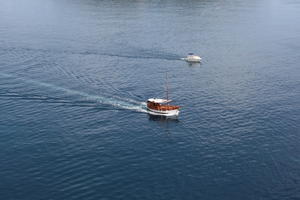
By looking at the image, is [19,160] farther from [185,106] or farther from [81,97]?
[185,106]

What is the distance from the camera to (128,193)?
363 ft

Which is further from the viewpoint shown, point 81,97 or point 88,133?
point 81,97

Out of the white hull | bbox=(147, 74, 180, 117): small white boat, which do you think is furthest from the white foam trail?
the white hull

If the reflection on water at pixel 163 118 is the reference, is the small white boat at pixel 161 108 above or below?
above

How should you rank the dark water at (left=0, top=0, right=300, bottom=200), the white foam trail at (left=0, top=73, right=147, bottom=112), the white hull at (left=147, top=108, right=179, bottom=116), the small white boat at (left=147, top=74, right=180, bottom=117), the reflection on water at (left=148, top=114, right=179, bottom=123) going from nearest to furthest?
1. the dark water at (left=0, top=0, right=300, bottom=200)
2. the reflection on water at (left=148, top=114, right=179, bottom=123)
3. the small white boat at (left=147, top=74, right=180, bottom=117)
4. the white hull at (left=147, top=108, right=179, bottom=116)
5. the white foam trail at (left=0, top=73, right=147, bottom=112)

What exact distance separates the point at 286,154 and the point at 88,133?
68.4 m

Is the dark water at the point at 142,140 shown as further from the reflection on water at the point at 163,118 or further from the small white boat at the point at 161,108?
the small white boat at the point at 161,108

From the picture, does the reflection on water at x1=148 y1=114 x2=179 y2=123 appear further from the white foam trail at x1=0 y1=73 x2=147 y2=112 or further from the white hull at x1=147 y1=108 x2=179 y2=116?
the white foam trail at x1=0 y1=73 x2=147 y2=112

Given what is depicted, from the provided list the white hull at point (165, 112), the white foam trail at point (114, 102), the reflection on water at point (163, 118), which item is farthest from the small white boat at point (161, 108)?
the white foam trail at point (114, 102)

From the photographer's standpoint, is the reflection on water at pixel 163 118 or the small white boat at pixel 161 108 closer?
the reflection on water at pixel 163 118

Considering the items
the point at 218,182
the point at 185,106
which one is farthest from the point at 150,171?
the point at 185,106

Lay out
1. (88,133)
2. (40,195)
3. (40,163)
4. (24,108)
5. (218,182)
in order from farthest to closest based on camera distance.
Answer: (24,108) → (88,133) → (40,163) → (218,182) → (40,195)

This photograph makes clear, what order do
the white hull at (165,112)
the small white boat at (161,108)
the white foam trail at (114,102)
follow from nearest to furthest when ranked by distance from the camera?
the small white boat at (161,108), the white hull at (165,112), the white foam trail at (114,102)

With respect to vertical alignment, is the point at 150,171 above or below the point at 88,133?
below
